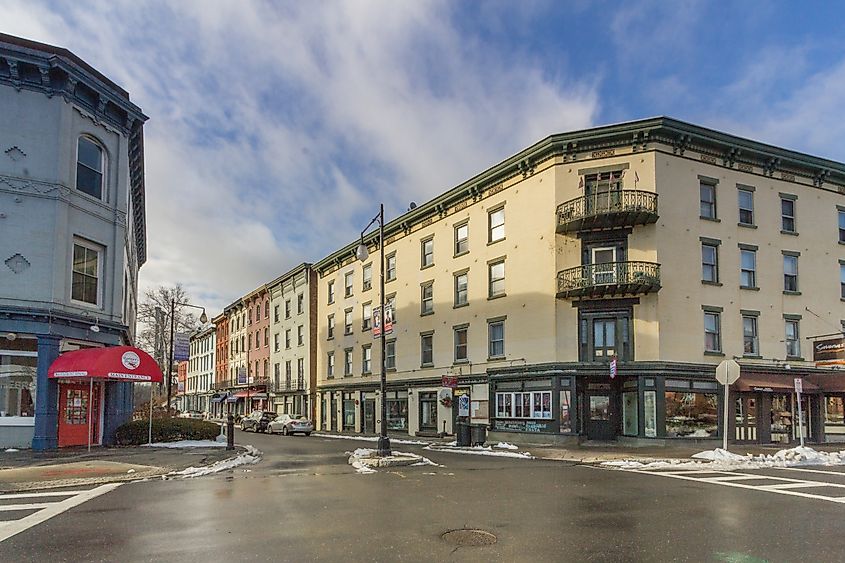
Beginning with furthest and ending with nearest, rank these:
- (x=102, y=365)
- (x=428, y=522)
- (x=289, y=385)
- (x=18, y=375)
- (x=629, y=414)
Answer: (x=289, y=385)
(x=629, y=414)
(x=18, y=375)
(x=102, y=365)
(x=428, y=522)

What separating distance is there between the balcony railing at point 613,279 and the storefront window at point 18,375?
19372mm

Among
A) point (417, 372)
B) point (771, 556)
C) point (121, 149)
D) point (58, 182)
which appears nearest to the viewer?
point (771, 556)

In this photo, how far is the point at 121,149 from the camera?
22.4 meters

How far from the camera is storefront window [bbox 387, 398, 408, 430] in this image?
1521 inches

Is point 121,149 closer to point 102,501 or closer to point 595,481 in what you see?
point 102,501

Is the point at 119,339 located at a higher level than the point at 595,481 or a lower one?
higher

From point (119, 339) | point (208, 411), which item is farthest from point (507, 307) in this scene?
point (208, 411)

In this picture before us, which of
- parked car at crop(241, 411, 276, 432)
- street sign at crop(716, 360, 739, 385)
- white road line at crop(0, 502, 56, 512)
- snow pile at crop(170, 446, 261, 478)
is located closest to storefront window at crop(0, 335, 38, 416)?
snow pile at crop(170, 446, 261, 478)

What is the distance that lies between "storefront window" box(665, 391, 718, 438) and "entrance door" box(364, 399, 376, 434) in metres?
20.6

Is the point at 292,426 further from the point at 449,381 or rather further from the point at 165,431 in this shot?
the point at 165,431

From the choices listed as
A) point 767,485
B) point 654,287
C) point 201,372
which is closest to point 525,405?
A: point 654,287

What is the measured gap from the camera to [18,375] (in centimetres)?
1900

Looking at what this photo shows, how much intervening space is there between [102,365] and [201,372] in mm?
76022

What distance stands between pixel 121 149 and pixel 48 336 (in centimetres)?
696
